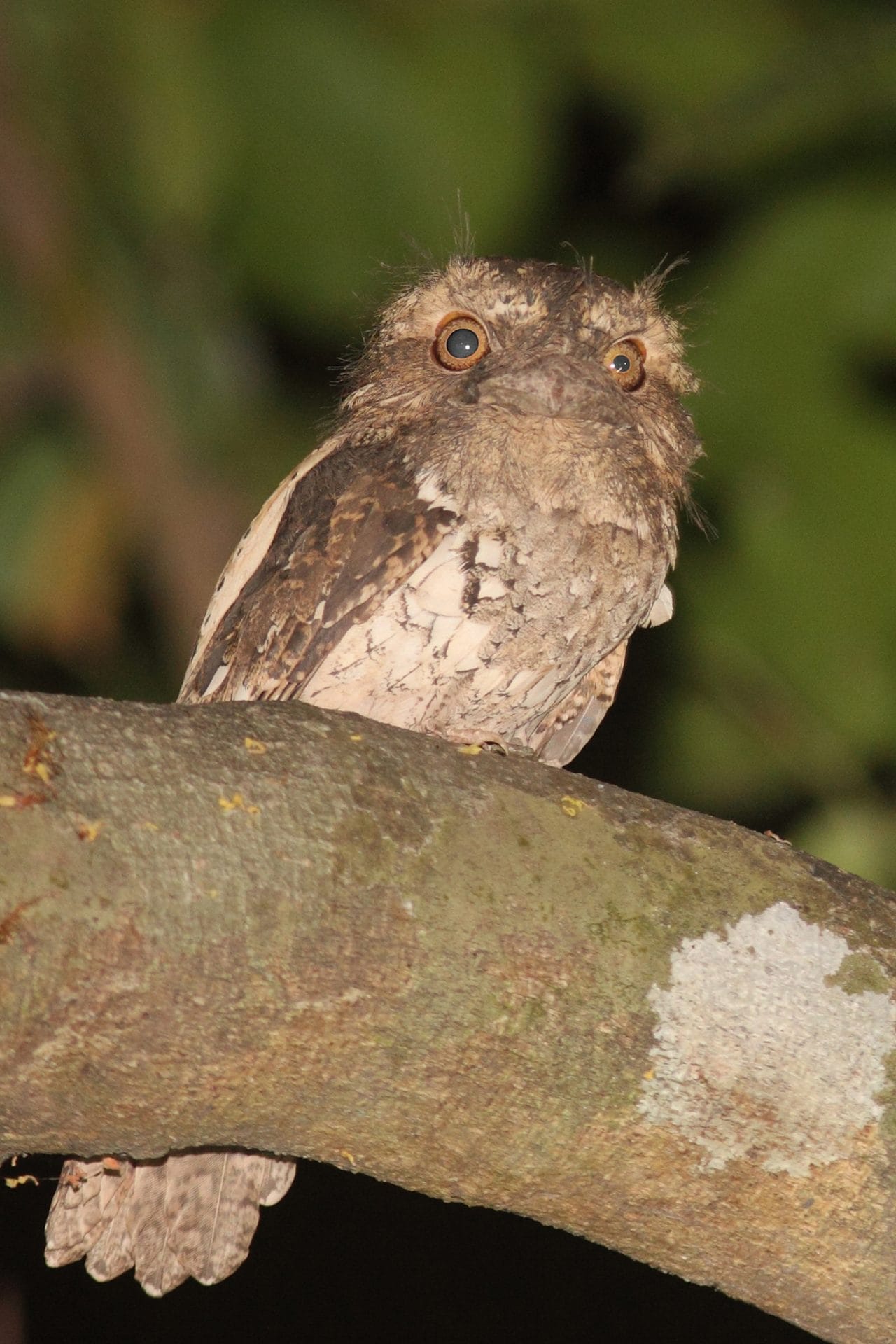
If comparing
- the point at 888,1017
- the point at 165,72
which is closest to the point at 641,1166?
the point at 888,1017

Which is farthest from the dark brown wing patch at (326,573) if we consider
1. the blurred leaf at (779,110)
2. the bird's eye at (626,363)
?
the blurred leaf at (779,110)

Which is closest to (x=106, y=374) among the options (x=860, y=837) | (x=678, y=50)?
(x=678, y=50)

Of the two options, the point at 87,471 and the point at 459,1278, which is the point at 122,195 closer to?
the point at 87,471

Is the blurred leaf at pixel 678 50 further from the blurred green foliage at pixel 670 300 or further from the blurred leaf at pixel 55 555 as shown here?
the blurred leaf at pixel 55 555

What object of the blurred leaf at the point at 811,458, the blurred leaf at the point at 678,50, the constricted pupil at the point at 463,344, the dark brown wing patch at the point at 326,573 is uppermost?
the blurred leaf at the point at 678,50

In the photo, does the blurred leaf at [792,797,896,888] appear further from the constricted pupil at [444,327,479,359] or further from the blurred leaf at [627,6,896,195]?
the constricted pupil at [444,327,479,359]

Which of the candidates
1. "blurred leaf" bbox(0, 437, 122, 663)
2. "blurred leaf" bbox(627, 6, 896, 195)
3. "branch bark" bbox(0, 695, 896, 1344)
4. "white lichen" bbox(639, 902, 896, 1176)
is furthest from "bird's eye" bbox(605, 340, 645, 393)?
"blurred leaf" bbox(0, 437, 122, 663)

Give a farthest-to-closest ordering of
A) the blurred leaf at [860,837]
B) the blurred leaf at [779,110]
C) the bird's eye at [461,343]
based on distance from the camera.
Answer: the blurred leaf at [860,837]
the blurred leaf at [779,110]
the bird's eye at [461,343]
